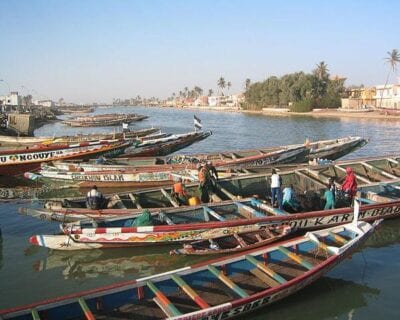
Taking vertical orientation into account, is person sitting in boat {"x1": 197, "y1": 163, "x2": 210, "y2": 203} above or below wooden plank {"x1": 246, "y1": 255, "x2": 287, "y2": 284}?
above

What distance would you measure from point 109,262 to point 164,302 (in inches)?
192

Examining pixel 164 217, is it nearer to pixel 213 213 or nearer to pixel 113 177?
pixel 213 213

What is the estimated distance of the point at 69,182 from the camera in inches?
829

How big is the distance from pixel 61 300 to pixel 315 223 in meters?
7.88

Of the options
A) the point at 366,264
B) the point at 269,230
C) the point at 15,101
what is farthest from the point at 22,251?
A: the point at 15,101

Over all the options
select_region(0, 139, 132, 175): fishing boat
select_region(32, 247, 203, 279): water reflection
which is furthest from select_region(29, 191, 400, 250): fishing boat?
select_region(0, 139, 132, 175): fishing boat

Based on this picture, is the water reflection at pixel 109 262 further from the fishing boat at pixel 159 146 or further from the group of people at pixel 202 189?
the fishing boat at pixel 159 146

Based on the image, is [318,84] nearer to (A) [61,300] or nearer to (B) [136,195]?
(B) [136,195]

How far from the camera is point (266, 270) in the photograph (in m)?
8.84

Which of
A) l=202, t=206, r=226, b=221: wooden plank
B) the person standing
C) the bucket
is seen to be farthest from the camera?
the bucket

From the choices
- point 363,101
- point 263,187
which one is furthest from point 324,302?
point 363,101

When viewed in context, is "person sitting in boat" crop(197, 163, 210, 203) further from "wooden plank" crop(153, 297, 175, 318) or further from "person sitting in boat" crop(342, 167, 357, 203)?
"wooden plank" crop(153, 297, 175, 318)

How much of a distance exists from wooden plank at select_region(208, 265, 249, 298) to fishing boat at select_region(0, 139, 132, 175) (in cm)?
1859

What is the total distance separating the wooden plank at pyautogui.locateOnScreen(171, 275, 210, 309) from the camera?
24.7 feet
